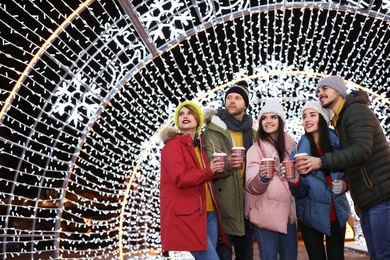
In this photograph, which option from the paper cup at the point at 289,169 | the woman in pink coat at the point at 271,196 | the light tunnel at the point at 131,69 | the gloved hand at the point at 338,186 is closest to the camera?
the paper cup at the point at 289,169

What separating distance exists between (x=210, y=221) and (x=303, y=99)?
6.39 meters

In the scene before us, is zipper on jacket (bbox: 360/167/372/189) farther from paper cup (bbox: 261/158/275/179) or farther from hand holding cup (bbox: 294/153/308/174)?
paper cup (bbox: 261/158/275/179)

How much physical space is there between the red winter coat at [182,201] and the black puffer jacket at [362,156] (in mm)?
958

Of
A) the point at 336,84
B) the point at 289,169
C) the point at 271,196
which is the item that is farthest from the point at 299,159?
the point at 336,84

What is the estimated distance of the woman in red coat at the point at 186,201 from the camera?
11.9 feet

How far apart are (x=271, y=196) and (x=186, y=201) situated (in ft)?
2.38

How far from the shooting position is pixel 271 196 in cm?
396

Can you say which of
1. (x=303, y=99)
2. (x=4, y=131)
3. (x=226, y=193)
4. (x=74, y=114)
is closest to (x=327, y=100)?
(x=226, y=193)

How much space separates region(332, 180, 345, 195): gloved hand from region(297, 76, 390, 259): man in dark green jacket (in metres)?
0.11

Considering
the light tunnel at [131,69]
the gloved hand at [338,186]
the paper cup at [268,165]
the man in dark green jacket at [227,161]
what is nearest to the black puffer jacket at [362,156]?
the gloved hand at [338,186]

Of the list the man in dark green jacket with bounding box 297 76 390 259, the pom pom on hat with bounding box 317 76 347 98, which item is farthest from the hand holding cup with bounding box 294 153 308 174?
the pom pom on hat with bounding box 317 76 347 98

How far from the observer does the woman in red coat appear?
3.62m

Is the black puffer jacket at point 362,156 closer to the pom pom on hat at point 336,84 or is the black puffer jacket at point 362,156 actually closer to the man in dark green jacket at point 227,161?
the pom pom on hat at point 336,84

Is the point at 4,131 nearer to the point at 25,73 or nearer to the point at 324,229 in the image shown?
the point at 25,73
